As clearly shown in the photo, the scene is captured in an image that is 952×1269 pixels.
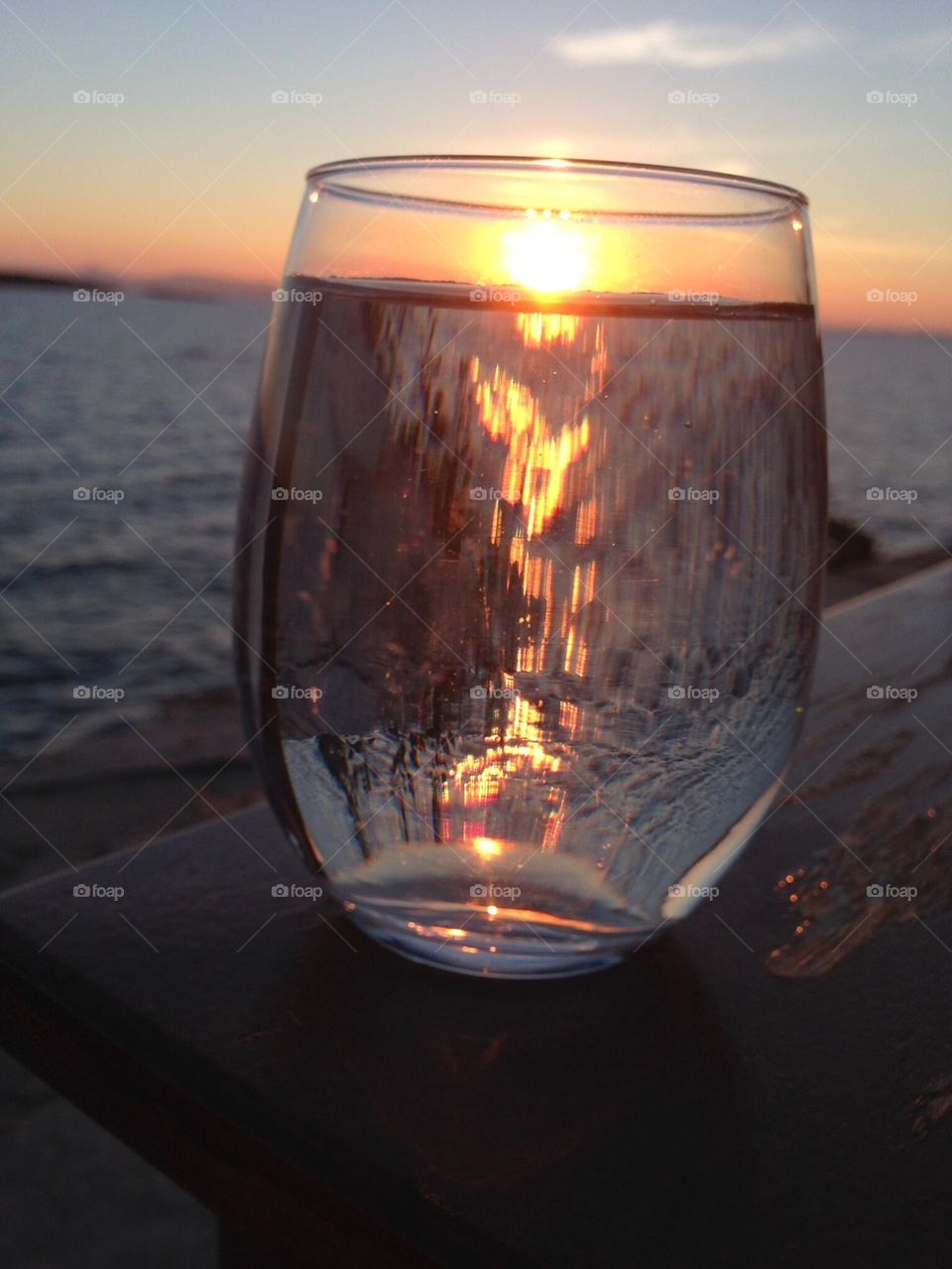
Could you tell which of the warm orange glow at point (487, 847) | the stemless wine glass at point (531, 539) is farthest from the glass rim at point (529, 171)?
the warm orange glow at point (487, 847)

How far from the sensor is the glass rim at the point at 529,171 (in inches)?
13.8

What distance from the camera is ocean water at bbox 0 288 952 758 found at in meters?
5.66

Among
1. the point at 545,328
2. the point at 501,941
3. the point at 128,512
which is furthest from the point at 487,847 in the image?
the point at 128,512

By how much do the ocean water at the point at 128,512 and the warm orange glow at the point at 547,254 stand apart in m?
0.99

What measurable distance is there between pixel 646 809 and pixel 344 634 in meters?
0.10

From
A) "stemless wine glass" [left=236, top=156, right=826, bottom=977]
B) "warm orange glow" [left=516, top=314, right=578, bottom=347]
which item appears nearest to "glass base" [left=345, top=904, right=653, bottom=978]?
"stemless wine glass" [left=236, top=156, right=826, bottom=977]

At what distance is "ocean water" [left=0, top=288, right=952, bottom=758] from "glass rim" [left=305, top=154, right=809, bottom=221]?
952 mm

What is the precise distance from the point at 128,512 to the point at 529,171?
9.64 meters

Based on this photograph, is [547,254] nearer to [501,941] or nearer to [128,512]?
[501,941]

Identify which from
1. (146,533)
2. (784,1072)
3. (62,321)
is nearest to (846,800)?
(784,1072)

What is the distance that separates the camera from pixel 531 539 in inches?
13.5

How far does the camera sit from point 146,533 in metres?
8.73

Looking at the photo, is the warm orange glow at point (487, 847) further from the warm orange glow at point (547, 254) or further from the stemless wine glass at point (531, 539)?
the warm orange glow at point (547, 254)

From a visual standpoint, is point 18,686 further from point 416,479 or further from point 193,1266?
point 416,479
